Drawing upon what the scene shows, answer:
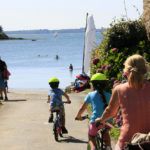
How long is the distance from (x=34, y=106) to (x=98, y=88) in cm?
1198

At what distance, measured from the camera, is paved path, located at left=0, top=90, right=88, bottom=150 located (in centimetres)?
1210

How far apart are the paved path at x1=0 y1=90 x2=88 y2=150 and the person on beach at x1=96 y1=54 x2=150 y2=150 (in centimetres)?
571

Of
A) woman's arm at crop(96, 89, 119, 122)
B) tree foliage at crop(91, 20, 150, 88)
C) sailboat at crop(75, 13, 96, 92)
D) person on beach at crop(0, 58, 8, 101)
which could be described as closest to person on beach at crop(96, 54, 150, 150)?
woman's arm at crop(96, 89, 119, 122)

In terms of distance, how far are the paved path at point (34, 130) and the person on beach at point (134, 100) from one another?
18.7 ft

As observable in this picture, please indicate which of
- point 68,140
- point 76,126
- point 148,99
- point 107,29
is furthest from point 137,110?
point 107,29

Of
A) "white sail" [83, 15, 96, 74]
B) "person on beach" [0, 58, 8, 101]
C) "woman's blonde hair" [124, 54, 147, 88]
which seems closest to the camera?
"woman's blonde hair" [124, 54, 147, 88]

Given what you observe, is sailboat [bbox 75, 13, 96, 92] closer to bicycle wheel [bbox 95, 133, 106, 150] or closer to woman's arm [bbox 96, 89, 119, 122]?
bicycle wheel [bbox 95, 133, 106, 150]

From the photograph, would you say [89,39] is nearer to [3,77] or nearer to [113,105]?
[3,77]

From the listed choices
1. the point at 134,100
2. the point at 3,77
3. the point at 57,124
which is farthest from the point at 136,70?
the point at 3,77

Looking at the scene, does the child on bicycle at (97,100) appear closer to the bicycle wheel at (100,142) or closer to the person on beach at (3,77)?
the bicycle wheel at (100,142)

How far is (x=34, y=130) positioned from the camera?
14258mm

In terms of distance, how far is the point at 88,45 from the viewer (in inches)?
1133

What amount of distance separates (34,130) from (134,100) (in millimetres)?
8435

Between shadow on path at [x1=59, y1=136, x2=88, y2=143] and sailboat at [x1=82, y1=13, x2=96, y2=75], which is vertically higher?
sailboat at [x1=82, y1=13, x2=96, y2=75]
